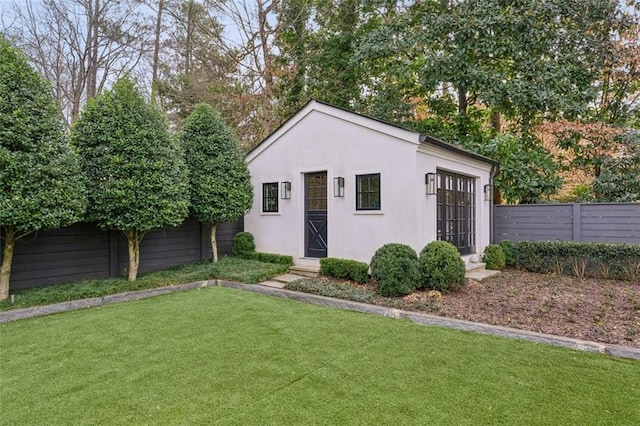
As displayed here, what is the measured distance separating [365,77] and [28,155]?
478 inches

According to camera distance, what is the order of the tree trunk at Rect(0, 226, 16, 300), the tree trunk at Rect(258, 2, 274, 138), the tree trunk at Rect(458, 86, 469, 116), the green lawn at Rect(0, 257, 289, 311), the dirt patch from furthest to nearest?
the tree trunk at Rect(258, 2, 274, 138) → the tree trunk at Rect(458, 86, 469, 116) → the green lawn at Rect(0, 257, 289, 311) → the tree trunk at Rect(0, 226, 16, 300) → the dirt patch

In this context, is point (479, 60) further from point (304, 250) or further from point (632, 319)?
point (632, 319)

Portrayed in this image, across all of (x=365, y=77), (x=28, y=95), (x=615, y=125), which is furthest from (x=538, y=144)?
(x=28, y=95)

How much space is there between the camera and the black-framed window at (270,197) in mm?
9328

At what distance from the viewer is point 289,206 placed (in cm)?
891

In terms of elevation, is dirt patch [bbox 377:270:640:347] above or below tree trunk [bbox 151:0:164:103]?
below

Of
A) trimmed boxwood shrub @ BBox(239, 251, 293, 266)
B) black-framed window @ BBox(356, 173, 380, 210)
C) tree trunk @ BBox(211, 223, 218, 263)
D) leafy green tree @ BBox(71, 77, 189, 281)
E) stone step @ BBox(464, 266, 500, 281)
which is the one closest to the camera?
leafy green tree @ BBox(71, 77, 189, 281)

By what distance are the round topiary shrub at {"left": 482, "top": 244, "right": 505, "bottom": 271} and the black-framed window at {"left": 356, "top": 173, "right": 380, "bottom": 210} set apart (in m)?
3.36

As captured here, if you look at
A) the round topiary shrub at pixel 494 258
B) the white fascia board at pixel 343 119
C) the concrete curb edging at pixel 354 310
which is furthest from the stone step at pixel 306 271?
the round topiary shrub at pixel 494 258

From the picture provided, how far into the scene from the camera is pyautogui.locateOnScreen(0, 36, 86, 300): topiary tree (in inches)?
194

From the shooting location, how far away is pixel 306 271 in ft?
26.2

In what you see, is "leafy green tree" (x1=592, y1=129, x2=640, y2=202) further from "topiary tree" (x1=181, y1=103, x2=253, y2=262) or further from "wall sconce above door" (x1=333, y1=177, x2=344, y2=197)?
"topiary tree" (x1=181, y1=103, x2=253, y2=262)

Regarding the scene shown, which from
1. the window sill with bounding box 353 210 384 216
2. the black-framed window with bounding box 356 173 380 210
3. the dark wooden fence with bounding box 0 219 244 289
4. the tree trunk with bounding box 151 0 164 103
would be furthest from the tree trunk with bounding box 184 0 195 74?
the window sill with bounding box 353 210 384 216

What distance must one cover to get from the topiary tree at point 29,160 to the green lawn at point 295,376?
1423mm
